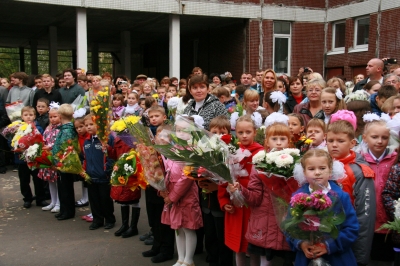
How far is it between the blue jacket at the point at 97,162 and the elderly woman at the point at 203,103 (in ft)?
4.67

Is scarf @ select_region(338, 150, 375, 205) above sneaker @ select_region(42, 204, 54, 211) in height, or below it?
above

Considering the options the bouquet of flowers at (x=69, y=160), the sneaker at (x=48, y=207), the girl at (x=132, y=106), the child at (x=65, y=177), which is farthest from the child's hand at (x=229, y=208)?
the girl at (x=132, y=106)

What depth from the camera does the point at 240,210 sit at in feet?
13.3

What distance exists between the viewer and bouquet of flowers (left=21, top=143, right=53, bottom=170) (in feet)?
21.2

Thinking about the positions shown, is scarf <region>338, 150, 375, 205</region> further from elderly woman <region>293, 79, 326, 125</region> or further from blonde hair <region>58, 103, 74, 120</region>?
blonde hair <region>58, 103, 74, 120</region>

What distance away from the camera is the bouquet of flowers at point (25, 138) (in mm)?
6640

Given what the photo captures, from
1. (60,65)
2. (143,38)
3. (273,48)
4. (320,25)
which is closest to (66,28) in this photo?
(143,38)

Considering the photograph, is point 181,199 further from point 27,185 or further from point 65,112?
point 27,185

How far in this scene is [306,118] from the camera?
5477mm

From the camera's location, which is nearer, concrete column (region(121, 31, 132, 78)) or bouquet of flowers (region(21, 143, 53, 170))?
bouquet of flowers (region(21, 143, 53, 170))

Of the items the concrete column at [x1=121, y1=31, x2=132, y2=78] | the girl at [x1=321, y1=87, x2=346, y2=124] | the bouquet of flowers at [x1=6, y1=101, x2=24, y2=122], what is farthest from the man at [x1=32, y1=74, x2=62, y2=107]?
the concrete column at [x1=121, y1=31, x2=132, y2=78]

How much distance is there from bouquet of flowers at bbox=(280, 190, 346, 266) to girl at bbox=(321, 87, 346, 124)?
2428mm

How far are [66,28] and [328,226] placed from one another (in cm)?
2130

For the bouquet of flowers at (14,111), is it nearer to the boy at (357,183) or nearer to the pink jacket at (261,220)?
the pink jacket at (261,220)
